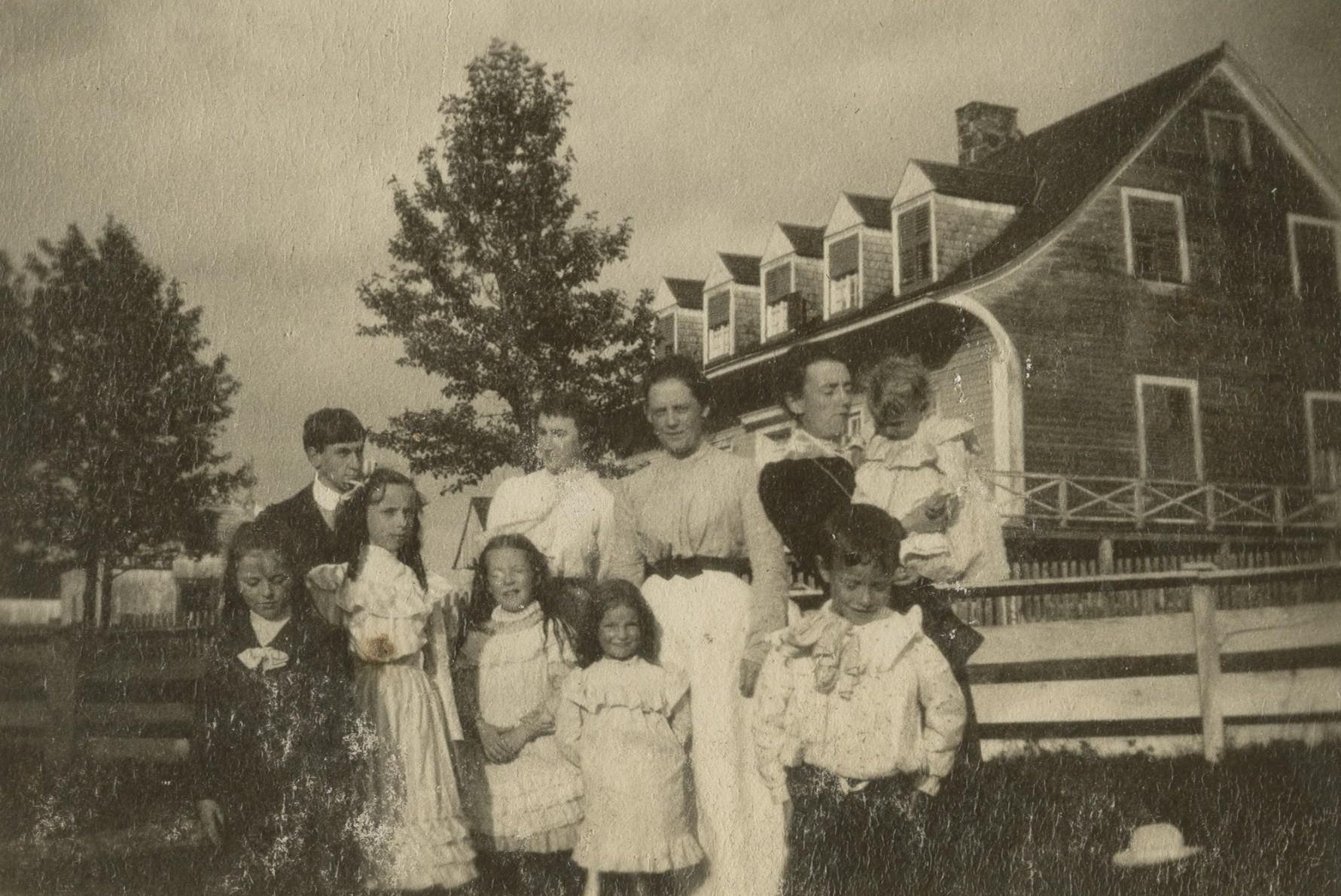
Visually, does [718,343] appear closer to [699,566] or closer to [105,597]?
[699,566]

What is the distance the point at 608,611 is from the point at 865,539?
62 cm

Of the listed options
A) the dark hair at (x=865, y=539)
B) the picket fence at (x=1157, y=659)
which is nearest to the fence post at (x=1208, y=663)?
the picket fence at (x=1157, y=659)

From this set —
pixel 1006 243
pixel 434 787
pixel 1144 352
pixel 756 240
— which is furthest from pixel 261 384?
pixel 1144 352

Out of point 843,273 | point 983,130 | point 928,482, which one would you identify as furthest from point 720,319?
point 983,130

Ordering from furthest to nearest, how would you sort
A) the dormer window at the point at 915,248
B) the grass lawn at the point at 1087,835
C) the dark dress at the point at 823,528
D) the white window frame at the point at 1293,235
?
the dormer window at the point at 915,248 → the white window frame at the point at 1293,235 → the grass lawn at the point at 1087,835 → the dark dress at the point at 823,528

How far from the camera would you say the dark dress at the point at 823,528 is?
9.00 feet

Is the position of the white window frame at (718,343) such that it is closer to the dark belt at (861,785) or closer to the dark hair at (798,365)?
the dark hair at (798,365)

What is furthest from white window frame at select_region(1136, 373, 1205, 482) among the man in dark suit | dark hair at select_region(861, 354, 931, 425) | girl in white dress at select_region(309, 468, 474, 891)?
the man in dark suit

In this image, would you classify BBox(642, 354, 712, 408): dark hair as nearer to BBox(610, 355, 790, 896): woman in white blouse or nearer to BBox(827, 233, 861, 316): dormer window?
BBox(610, 355, 790, 896): woman in white blouse

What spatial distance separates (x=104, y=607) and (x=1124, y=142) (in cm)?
333

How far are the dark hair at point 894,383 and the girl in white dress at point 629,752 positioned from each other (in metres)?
0.74

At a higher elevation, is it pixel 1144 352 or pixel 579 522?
pixel 1144 352

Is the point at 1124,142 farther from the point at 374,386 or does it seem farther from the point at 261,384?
the point at 261,384

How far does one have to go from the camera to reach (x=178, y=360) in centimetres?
343
